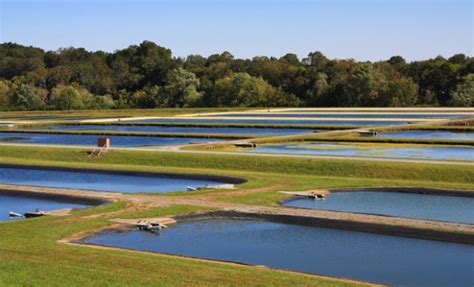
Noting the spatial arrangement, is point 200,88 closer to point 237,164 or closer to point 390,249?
point 237,164

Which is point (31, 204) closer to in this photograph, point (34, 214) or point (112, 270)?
point (34, 214)

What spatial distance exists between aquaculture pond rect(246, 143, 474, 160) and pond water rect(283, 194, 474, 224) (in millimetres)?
10335

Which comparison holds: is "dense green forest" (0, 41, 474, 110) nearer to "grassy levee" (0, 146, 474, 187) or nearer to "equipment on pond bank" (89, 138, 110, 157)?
"equipment on pond bank" (89, 138, 110, 157)

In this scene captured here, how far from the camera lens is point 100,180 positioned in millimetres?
36344

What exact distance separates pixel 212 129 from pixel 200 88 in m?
50.7

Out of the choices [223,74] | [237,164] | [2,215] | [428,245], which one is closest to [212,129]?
[237,164]

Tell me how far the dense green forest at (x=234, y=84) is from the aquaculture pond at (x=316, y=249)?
255 feet

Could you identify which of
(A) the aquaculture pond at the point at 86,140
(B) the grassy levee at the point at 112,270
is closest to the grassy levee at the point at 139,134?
(A) the aquaculture pond at the point at 86,140

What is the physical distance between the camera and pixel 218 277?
16.1m

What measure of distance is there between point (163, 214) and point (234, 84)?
3380 inches

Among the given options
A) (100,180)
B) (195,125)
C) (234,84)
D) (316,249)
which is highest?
(234,84)

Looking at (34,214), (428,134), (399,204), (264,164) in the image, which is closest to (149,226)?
(34,214)

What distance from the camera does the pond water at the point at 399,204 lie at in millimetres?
24594

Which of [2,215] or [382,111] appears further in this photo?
[382,111]
